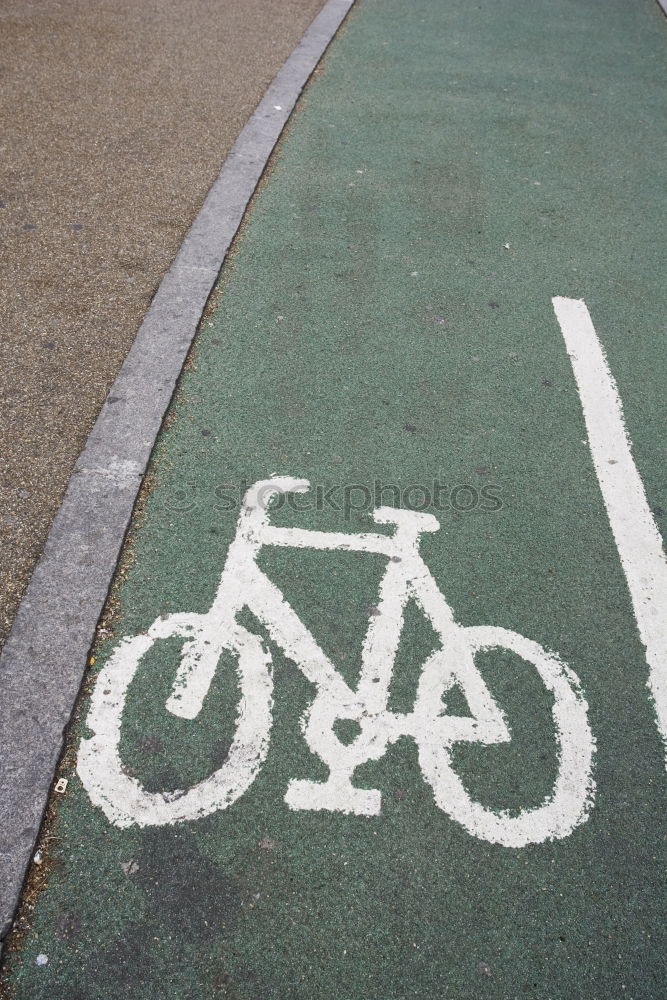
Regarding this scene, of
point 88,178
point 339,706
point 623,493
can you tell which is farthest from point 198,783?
point 88,178

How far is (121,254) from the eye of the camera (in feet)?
17.6

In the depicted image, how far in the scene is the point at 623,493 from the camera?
13.1ft

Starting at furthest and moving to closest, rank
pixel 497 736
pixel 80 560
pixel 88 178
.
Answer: pixel 88 178 < pixel 80 560 < pixel 497 736

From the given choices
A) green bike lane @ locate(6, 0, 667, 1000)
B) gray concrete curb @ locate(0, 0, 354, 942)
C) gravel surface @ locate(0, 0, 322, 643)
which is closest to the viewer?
green bike lane @ locate(6, 0, 667, 1000)

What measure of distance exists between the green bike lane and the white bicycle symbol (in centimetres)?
4

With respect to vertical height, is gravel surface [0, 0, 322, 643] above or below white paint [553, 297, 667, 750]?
above

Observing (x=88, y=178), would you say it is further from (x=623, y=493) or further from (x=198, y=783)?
(x=198, y=783)

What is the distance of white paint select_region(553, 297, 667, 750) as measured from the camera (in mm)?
3363

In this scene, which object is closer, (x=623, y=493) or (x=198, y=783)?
(x=198, y=783)

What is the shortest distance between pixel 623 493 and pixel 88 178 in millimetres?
4523

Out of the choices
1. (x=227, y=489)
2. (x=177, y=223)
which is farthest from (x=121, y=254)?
(x=227, y=489)

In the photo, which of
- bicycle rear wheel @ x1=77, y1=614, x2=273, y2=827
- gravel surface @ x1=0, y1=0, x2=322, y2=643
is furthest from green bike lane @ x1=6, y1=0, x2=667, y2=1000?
gravel surface @ x1=0, y1=0, x2=322, y2=643

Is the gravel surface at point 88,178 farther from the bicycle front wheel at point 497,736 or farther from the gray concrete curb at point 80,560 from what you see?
the bicycle front wheel at point 497,736

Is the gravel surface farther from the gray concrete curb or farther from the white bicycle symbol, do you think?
the white bicycle symbol
